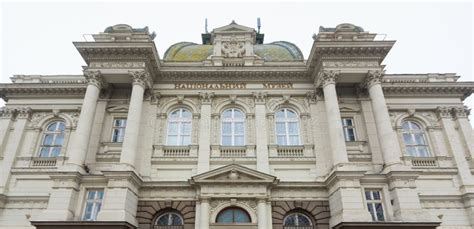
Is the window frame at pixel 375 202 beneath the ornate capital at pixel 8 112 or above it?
beneath

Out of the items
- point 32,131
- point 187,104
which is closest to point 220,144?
point 187,104

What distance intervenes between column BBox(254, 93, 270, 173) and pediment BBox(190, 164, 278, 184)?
2.85 ft

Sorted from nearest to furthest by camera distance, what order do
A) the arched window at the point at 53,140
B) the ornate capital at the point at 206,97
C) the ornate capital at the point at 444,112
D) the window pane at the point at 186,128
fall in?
the window pane at the point at 186,128 → the arched window at the point at 53,140 → the ornate capital at the point at 206,97 → the ornate capital at the point at 444,112

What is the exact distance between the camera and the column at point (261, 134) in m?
17.7

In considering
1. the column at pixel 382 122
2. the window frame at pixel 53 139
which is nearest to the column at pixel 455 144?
the column at pixel 382 122

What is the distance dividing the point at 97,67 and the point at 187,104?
5.57m

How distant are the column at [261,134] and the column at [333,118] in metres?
3.51

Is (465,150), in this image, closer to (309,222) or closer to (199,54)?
(309,222)

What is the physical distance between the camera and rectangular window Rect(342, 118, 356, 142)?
19.2m

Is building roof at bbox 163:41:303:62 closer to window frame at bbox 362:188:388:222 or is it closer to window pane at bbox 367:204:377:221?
window frame at bbox 362:188:388:222

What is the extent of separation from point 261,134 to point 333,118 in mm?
4053

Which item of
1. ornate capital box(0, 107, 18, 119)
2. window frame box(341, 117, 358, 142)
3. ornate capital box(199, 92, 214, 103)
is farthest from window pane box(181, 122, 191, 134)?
ornate capital box(0, 107, 18, 119)

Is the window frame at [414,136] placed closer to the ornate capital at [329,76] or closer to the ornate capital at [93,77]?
the ornate capital at [329,76]

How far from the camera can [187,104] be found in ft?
65.5
